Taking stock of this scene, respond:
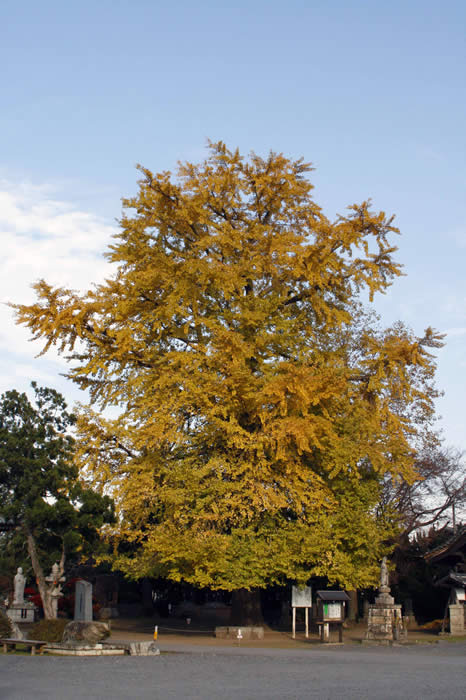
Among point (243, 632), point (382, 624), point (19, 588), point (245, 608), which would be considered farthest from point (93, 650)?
point (19, 588)

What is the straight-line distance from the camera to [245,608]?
21.2m

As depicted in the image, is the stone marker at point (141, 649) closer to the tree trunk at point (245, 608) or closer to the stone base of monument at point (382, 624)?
the tree trunk at point (245, 608)

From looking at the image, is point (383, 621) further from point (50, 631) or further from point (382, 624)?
point (50, 631)

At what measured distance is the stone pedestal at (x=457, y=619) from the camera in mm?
25375

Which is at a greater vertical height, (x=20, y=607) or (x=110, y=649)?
(x=110, y=649)

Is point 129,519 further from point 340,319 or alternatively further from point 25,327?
point 340,319

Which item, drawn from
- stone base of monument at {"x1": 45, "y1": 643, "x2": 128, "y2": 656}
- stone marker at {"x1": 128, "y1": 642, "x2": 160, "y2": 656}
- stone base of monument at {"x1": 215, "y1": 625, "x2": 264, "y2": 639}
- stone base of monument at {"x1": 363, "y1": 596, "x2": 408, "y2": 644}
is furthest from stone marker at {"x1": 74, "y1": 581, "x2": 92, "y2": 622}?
stone base of monument at {"x1": 363, "y1": 596, "x2": 408, "y2": 644}

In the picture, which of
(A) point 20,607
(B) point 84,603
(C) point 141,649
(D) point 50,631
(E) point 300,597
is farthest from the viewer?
(A) point 20,607

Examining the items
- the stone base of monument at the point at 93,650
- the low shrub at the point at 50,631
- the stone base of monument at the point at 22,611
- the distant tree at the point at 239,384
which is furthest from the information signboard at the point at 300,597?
the stone base of monument at the point at 22,611

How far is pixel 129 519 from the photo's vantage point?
20.6 m

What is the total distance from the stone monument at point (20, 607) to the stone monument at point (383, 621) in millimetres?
15129

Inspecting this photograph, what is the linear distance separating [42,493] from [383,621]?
13894 millimetres

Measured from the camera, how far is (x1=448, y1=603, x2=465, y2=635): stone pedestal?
2538 centimetres

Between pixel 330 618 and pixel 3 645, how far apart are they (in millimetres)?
8943
